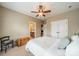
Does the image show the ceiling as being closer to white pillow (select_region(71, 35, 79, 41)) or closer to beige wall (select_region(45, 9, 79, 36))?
beige wall (select_region(45, 9, 79, 36))

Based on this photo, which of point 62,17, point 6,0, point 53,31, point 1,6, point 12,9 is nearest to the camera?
point 6,0

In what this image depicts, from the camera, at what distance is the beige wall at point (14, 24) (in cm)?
163

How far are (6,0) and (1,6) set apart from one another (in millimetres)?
236

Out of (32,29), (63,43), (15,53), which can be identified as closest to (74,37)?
(63,43)

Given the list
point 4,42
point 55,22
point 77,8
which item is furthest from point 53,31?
point 4,42

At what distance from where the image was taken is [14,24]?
1.79m

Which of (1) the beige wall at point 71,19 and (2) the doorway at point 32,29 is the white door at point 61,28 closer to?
(1) the beige wall at point 71,19

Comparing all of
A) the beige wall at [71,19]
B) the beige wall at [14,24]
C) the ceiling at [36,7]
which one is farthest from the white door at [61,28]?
the beige wall at [14,24]

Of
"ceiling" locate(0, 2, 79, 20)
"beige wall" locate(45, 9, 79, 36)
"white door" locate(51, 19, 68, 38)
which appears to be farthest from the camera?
"white door" locate(51, 19, 68, 38)

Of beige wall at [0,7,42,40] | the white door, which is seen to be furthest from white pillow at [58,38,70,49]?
beige wall at [0,7,42,40]

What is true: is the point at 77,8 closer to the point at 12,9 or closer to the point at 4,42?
the point at 12,9

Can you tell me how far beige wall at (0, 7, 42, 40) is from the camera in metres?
1.63

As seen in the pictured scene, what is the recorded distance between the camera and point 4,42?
171 cm

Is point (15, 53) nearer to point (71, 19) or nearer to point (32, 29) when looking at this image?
point (32, 29)
